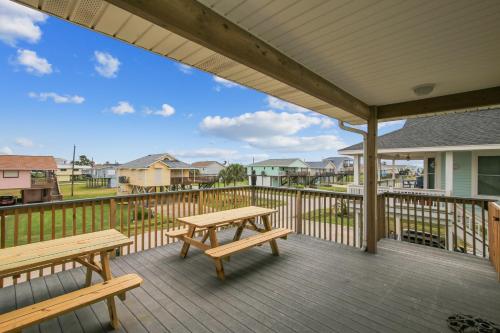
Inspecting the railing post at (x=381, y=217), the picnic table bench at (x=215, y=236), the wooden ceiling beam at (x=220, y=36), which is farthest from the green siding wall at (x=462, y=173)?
the wooden ceiling beam at (x=220, y=36)

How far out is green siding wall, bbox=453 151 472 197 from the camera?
7316 mm

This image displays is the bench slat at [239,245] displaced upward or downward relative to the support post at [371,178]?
downward

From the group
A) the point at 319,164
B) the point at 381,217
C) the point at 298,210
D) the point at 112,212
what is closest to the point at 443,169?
the point at 381,217

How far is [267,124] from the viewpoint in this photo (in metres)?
40.5

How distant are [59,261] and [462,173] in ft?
33.6

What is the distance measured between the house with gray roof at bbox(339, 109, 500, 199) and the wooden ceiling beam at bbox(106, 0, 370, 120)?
727 centimetres

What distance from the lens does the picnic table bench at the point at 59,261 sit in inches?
69.4

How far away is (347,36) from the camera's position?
2.06 metres

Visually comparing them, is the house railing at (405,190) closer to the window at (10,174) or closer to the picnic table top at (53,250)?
the picnic table top at (53,250)

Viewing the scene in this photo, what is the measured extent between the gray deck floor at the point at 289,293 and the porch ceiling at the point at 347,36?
A: 247cm

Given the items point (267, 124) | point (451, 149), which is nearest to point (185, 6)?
point (451, 149)

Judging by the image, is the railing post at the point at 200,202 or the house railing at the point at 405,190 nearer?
the railing post at the point at 200,202

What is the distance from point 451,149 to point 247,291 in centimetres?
802

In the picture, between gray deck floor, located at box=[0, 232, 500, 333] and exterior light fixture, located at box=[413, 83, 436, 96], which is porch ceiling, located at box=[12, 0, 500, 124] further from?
gray deck floor, located at box=[0, 232, 500, 333]
